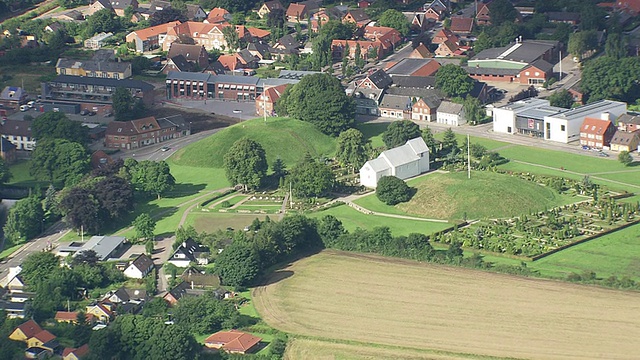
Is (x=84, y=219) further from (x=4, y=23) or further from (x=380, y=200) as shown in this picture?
(x=4, y=23)

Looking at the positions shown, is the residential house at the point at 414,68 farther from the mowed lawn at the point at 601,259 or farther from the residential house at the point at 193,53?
the mowed lawn at the point at 601,259

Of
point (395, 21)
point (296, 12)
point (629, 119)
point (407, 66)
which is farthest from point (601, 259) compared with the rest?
point (296, 12)

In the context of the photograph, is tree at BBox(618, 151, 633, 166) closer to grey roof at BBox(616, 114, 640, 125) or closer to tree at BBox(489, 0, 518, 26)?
grey roof at BBox(616, 114, 640, 125)

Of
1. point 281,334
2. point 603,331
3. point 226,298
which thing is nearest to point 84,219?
point 226,298

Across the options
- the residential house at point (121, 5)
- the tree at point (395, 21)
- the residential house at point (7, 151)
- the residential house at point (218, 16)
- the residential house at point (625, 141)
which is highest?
the residential house at point (121, 5)

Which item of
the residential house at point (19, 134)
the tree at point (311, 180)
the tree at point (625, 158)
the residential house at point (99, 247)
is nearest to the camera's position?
the residential house at point (99, 247)

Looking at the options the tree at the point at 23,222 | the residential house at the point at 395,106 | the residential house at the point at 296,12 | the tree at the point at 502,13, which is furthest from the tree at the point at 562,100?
the tree at the point at 23,222

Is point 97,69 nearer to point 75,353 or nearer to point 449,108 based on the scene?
Answer: point 449,108

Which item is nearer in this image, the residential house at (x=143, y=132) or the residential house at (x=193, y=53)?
the residential house at (x=143, y=132)
